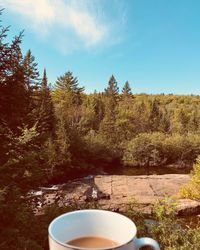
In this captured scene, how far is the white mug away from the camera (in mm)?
895

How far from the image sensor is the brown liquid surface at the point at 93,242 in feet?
3.01

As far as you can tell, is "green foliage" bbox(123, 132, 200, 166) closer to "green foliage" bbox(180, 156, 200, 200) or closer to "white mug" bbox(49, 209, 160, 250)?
"green foliage" bbox(180, 156, 200, 200)

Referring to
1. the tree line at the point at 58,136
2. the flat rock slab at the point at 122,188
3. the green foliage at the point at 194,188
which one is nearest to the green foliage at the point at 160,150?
the tree line at the point at 58,136

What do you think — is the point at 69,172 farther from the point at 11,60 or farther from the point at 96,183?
the point at 11,60

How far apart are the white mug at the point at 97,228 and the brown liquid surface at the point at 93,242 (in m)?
0.01

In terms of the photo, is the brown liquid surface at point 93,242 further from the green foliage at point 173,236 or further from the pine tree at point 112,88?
the pine tree at point 112,88

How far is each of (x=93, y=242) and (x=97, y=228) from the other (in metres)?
0.07

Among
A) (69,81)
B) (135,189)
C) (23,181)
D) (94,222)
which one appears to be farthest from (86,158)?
(94,222)

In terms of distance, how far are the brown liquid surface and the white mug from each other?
1 cm

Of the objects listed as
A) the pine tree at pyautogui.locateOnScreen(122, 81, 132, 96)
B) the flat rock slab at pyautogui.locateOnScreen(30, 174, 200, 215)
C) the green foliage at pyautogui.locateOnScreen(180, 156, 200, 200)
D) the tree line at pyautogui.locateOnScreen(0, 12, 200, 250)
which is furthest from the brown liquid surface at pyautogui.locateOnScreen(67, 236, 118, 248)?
the pine tree at pyautogui.locateOnScreen(122, 81, 132, 96)

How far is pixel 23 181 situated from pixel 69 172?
17.1 m

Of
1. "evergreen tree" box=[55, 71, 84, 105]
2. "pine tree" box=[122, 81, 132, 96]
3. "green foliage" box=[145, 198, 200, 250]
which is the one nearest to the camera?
"green foliage" box=[145, 198, 200, 250]

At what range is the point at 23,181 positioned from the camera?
442 centimetres

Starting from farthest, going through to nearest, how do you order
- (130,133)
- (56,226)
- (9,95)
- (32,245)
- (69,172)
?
(130,133) → (69,172) → (9,95) → (32,245) → (56,226)
